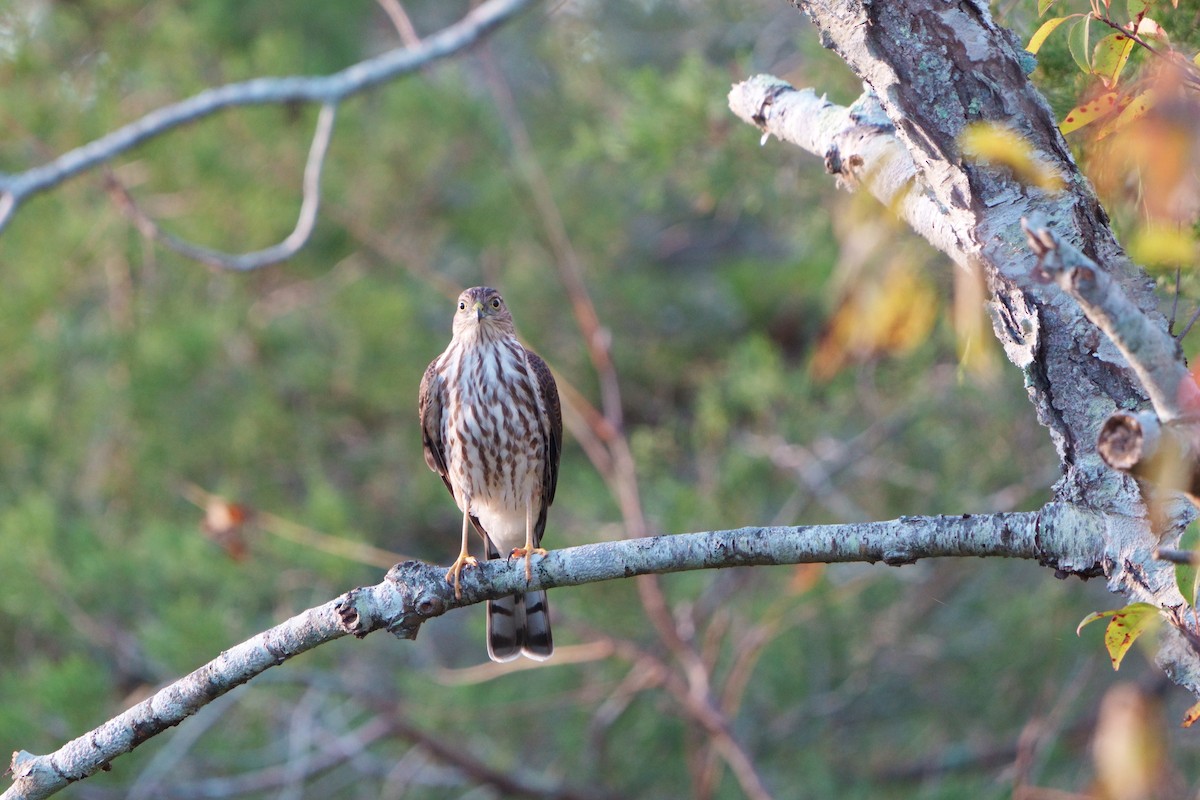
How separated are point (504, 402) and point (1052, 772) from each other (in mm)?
4573

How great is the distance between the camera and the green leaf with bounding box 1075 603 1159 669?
1869 mm

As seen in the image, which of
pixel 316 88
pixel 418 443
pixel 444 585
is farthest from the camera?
pixel 418 443

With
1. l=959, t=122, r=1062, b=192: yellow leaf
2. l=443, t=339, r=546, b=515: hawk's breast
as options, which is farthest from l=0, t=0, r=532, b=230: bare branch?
l=959, t=122, r=1062, b=192: yellow leaf

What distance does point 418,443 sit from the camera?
8938 millimetres

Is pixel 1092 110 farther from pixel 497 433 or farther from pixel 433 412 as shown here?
pixel 433 412

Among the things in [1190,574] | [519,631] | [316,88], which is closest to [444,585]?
[1190,574]

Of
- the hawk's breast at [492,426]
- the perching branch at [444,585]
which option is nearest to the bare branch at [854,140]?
the perching branch at [444,585]

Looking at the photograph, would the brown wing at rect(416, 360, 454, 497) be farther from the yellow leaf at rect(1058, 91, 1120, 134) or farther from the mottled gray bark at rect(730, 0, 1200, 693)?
the yellow leaf at rect(1058, 91, 1120, 134)

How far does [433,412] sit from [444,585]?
1963 mm

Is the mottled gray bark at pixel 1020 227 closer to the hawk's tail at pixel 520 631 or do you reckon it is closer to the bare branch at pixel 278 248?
the bare branch at pixel 278 248

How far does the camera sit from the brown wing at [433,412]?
15.0 ft

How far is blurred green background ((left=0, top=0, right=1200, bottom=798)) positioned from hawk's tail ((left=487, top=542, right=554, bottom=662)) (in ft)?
2.59

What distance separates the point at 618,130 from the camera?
20.3ft

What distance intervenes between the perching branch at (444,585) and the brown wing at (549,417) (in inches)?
69.2
